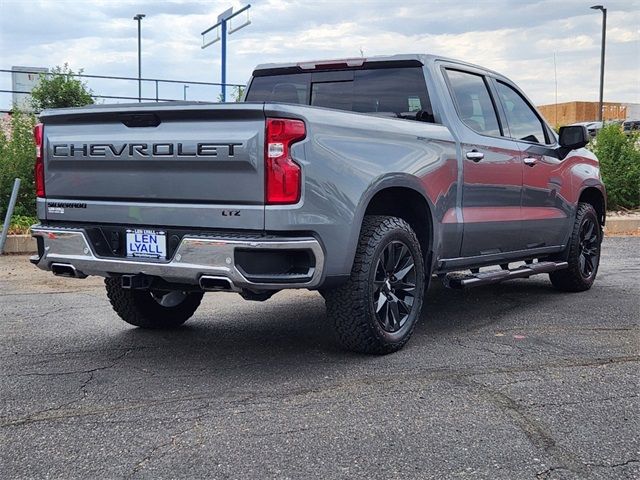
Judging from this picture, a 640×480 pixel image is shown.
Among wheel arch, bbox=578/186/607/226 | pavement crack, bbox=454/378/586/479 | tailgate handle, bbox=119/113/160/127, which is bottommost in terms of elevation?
pavement crack, bbox=454/378/586/479

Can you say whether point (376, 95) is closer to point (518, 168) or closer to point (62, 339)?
point (518, 168)

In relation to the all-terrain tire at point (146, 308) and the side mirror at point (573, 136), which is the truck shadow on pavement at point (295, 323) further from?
the side mirror at point (573, 136)

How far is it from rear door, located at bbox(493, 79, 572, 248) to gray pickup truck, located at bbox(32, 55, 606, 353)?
11cm

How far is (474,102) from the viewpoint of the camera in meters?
5.96

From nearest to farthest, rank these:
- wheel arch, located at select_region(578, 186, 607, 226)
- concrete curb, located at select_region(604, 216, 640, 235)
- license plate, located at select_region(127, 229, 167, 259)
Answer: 1. license plate, located at select_region(127, 229, 167, 259)
2. wheel arch, located at select_region(578, 186, 607, 226)
3. concrete curb, located at select_region(604, 216, 640, 235)

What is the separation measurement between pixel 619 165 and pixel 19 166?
1000 cm

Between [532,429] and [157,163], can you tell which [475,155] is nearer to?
[157,163]

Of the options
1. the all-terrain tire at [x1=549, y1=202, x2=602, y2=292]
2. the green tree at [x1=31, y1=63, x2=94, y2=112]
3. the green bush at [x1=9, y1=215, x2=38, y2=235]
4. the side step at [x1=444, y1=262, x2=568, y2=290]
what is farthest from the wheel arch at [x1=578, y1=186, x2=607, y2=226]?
the green tree at [x1=31, y1=63, x2=94, y2=112]

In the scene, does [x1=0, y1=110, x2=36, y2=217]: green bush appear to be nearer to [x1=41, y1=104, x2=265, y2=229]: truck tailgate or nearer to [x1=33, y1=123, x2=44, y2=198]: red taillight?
[x1=33, y1=123, x2=44, y2=198]: red taillight

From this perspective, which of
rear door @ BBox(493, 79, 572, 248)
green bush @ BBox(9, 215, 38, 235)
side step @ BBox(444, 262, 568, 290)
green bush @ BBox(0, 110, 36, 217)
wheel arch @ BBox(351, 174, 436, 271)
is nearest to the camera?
wheel arch @ BBox(351, 174, 436, 271)

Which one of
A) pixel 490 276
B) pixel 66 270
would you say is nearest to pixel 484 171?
pixel 490 276

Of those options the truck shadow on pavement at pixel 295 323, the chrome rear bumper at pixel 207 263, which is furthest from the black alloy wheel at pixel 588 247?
the chrome rear bumper at pixel 207 263

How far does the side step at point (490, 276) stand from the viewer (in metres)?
5.38

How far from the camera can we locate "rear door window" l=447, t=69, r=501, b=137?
5.75 metres
